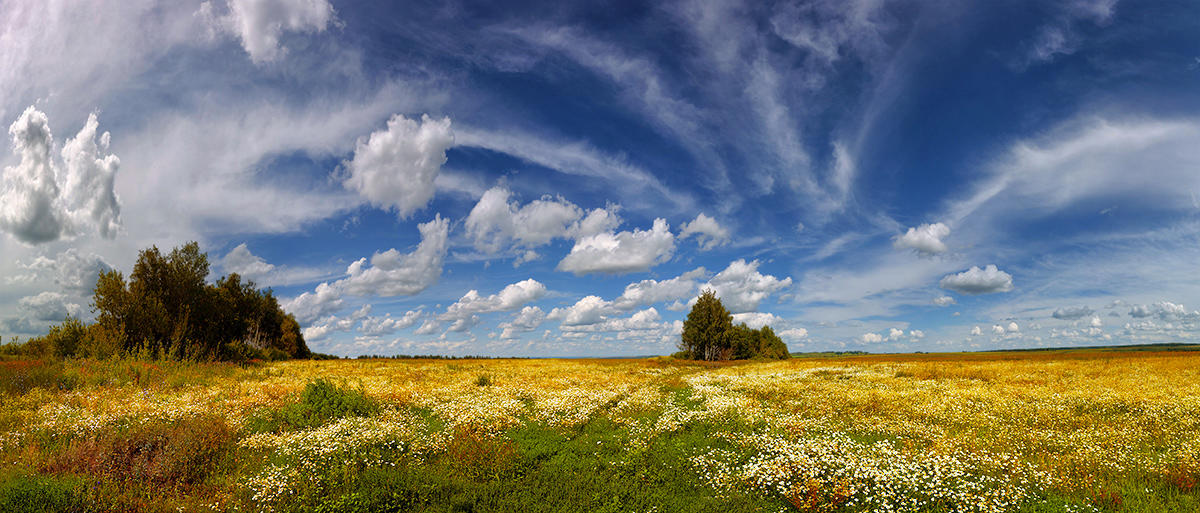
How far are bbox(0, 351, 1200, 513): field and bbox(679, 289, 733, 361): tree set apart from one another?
191ft

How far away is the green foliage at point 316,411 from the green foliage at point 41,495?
4.86 m

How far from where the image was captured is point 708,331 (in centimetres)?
7819

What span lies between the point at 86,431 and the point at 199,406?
10.4ft

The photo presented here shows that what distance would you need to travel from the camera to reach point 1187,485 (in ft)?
31.4

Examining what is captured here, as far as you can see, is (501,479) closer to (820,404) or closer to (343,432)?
(343,432)

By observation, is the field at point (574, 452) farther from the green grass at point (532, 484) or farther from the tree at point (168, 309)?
the tree at point (168, 309)

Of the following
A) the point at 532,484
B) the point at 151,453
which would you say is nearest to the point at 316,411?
the point at 151,453

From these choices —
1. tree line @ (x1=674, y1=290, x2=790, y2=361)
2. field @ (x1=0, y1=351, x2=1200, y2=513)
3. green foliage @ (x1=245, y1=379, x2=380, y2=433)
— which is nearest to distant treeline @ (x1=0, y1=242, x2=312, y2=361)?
field @ (x1=0, y1=351, x2=1200, y2=513)

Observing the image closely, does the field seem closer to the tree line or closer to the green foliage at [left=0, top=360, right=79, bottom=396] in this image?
the green foliage at [left=0, top=360, right=79, bottom=396]

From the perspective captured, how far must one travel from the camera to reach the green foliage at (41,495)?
26.2 feet

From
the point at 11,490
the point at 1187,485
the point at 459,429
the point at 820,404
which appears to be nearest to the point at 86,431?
the point at 11,490

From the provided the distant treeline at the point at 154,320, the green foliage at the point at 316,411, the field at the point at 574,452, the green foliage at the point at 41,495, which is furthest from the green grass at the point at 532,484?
the distant treeline at the point at 154,320

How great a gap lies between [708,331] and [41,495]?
75.3 meters

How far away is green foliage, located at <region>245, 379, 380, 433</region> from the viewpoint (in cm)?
1438
